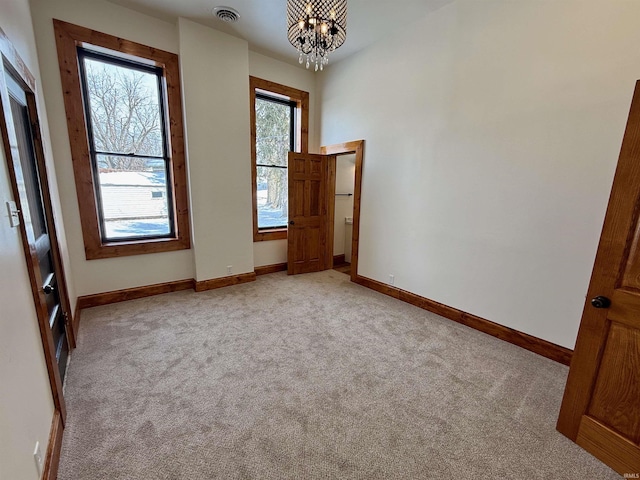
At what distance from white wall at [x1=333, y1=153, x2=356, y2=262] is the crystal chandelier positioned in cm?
279

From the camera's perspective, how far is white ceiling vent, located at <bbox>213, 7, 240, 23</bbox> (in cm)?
296

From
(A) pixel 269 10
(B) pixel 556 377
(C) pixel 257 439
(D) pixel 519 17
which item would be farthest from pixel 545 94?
(C) pixel 257 439

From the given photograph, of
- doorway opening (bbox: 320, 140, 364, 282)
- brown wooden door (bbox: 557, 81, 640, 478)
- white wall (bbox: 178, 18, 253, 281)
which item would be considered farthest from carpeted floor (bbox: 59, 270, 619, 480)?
doorway opening (bbox: 320, 140, 364, 282)

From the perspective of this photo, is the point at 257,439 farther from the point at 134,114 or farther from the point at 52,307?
the point at 134,114

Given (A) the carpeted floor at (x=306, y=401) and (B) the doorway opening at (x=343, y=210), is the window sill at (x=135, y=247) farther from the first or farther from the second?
(B) the doorway opening at (x=343, y=210)

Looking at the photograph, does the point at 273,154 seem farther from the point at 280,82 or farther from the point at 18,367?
the point at 18,367

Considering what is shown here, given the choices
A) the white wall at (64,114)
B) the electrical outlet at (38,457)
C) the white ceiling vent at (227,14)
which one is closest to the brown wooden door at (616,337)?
the electrical outlet at (38,457)

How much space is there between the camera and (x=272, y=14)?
9.89 feet

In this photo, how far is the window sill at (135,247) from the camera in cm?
313

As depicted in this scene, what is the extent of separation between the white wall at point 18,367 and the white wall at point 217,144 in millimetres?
1944

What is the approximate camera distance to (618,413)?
138 centimetres

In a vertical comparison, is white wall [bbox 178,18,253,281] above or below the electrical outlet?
above

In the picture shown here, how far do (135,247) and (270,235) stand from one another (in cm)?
190

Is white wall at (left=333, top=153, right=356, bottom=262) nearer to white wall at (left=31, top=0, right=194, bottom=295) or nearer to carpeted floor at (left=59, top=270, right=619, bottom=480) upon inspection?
carpeted floor at (left=59, top=270, right=619, bottom=480)
